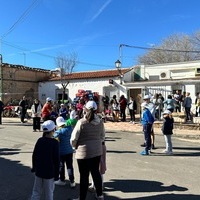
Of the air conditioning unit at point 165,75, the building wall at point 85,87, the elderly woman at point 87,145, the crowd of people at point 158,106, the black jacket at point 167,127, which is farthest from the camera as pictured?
the building wall at point 85,87

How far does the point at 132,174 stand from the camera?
748 cm

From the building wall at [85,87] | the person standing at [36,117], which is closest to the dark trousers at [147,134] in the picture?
the person standing at [36,117]

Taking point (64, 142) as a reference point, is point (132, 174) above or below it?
below

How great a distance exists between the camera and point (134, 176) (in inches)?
288

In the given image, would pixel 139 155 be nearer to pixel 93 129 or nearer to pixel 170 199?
pixel 170 199

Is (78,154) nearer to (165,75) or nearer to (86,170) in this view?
(86,170)

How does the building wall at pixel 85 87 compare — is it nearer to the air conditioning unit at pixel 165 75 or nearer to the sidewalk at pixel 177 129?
the air conditioning unit at pixel 165 75

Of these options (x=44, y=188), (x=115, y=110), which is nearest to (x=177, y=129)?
(x=115, y=110)

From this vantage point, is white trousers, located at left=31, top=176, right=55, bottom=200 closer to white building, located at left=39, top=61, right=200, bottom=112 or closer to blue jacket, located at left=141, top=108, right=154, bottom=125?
blue jacket, located at left=141, top=108, right=154, bottom=125

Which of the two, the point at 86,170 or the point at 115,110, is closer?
the point at 86,170

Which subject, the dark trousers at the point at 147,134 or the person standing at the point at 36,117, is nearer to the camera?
the dark trousers at the point at 147,134

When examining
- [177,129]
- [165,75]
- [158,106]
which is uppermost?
[165,75]

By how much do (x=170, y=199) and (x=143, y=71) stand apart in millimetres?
22297

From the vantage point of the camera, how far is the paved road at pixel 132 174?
6051mm
